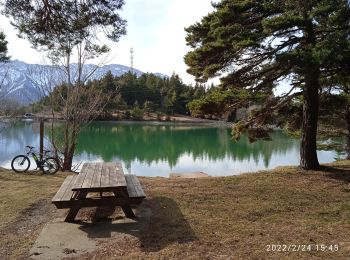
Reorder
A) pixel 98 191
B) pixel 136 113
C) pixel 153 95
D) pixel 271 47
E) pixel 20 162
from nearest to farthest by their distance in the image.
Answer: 1. pixel 98 191
2. pixel 271 47
3. pixel 20 162
4. pixel 136 113
5. pixel 153 95

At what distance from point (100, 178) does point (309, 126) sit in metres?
5.57

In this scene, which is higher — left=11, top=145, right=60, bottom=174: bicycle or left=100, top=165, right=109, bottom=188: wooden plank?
left=100, top=165, right=109, bottom=188: wooden plank

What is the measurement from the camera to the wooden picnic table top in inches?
175

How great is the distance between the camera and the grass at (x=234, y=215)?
147 inches

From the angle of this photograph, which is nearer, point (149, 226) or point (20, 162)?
point (149, 226)

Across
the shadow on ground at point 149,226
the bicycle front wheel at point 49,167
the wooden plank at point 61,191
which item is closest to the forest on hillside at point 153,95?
the bicycle front wheel at point 49,167

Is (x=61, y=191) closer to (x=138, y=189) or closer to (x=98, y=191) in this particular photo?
(x=98, y=191)

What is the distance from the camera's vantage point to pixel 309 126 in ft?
28.7

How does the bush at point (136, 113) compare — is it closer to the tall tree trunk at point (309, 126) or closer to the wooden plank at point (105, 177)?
the tall tree trunk at point (309, 126)

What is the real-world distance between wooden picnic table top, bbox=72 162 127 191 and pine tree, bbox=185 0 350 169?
3.43 m

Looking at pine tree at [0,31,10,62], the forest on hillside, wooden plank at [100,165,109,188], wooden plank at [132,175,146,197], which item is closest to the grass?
wooden plank at [132,175,146,197]

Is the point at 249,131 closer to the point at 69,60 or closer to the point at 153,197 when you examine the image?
the point at 153,197

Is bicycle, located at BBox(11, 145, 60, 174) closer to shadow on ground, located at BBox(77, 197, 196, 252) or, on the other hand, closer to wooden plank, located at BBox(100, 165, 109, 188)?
wooden plank, located at BBox(100, 165, 109, 188)

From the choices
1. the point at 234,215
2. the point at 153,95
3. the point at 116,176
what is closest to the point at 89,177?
the point at 116,176
